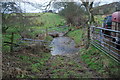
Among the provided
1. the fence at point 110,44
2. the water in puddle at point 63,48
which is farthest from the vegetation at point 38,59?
the water in puddle at point 63,48

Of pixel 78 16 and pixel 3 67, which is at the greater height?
pixel 78 16

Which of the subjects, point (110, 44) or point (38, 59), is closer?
point (110, 44)

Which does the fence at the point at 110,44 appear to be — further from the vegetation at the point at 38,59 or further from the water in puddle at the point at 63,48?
the water in puddle at the point at 63,48

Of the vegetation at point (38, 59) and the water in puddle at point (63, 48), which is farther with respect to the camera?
the water in puddle at point (63, 48)

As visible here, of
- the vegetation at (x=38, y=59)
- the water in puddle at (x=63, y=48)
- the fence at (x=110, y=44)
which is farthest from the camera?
the water in puddle at (x=63, y=48)

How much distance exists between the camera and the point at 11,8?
8.62 m

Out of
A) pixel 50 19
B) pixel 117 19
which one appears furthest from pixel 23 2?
pixel 50 19

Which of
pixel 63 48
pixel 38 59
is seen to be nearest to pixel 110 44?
pixel 38 59

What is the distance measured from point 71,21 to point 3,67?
2198cm

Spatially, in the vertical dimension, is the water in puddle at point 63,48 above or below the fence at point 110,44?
below

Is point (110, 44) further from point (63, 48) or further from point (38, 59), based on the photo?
point (63, 48)

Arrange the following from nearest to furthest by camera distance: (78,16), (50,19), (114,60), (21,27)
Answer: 1. (114,60)
2. (21,27)
3. (78,16)
4. (50,19)

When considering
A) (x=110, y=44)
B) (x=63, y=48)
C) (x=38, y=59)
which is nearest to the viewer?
(x=110, y=44)

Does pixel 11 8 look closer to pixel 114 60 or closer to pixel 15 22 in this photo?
pixel 15 22
